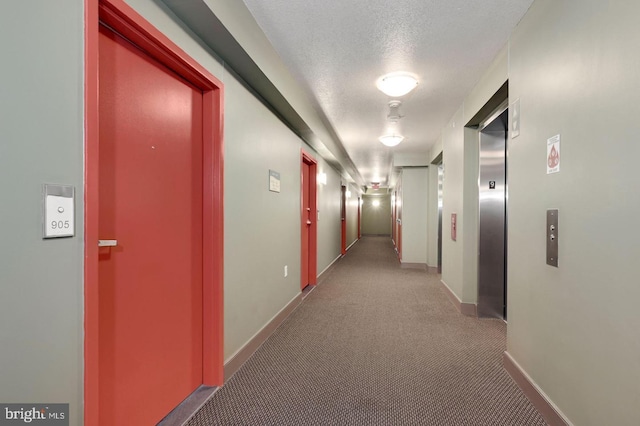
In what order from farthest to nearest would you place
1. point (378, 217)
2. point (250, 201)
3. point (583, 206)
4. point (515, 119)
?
point (378, 217) < point (250, 201) < point (515, 119) < point (583, 206)

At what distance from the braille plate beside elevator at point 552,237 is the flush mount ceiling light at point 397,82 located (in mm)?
1962

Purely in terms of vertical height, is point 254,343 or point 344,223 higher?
point 344,223

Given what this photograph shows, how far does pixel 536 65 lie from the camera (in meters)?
2.23

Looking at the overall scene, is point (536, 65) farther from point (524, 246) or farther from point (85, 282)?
point (85, 282)

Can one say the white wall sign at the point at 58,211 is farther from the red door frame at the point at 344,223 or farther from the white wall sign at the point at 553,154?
the red door frame at the point at 344,223

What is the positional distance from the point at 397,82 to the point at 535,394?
2.87 m

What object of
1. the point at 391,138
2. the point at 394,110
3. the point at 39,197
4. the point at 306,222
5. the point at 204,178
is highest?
the point at 394,110

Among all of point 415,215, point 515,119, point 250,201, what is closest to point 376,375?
point 250,201

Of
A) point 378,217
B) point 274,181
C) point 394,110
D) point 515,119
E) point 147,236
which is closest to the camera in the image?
point 147,236

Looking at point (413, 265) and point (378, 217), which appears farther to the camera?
point (378, 217)

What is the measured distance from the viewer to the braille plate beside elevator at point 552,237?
1.96 meters

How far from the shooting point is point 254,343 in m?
3.11

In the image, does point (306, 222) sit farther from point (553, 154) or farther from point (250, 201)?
point (553, 154)

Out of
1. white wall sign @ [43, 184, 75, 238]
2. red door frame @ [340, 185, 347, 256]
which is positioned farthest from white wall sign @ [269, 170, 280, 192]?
red door frame @ [340, 185, 347, 256]
